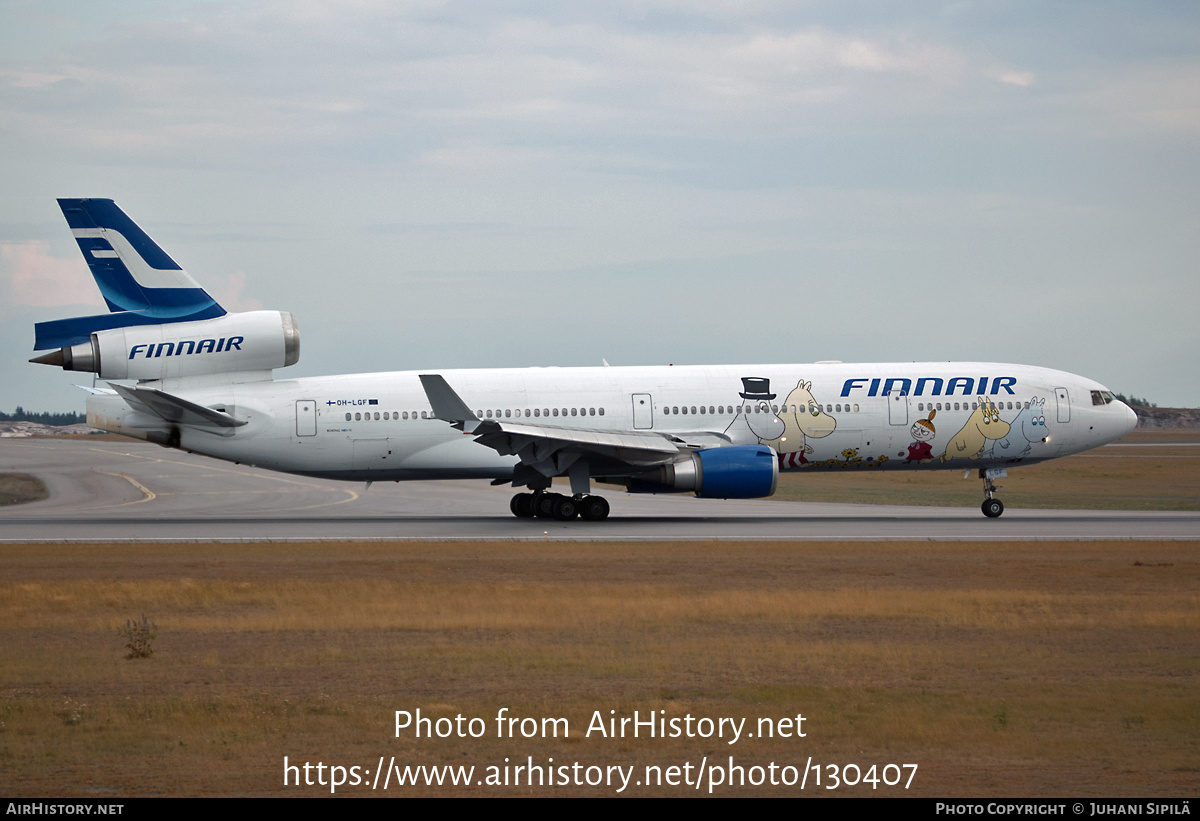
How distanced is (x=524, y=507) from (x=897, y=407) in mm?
10655

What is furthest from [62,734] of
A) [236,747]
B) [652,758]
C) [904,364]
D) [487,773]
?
[904,364]

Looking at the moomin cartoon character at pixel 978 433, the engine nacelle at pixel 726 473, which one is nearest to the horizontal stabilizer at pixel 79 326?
the engine nacelle at pixel 726 473

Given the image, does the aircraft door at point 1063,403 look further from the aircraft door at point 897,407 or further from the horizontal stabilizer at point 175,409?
the horizontal stabilizer at point 175,409

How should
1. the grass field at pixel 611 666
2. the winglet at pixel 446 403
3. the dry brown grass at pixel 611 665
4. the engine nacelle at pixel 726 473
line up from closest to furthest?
the grass field at pixel 611 666 → the dry brown grass at pixel 611 665 → the winglet at pixel 446 403 → the engine nacelle at pixel 726 473

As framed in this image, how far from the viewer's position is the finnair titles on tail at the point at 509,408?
98.4 ft

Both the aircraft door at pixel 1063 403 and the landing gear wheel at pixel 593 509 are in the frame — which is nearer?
the landing gear wheel at pixel 593 509

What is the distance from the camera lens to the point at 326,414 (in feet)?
101

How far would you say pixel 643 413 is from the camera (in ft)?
102

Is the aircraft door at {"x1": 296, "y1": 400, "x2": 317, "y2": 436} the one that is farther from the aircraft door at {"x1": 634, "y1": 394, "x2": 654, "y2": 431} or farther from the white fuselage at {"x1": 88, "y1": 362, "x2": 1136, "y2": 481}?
the aircraft door at {"x1": 634, "y1": 394, "x2": 654, "y2": 431}

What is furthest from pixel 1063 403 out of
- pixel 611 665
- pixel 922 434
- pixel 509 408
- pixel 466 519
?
pixel 611 665

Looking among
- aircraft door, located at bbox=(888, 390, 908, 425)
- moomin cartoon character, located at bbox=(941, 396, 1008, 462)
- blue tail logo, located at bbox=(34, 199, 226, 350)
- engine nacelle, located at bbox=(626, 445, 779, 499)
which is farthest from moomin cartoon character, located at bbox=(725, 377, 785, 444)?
blue tail logo, located at bbox=(34, 199, 226, 350)

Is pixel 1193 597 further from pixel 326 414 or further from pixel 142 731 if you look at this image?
pixel 326 414

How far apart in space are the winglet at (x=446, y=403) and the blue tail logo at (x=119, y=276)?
8.02 metres

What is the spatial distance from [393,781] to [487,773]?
0.68 m
